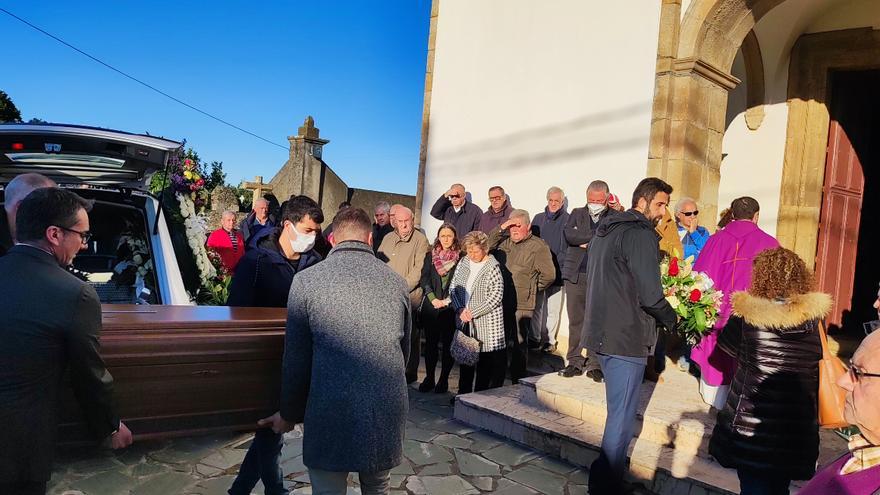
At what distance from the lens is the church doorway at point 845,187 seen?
26.1 ft

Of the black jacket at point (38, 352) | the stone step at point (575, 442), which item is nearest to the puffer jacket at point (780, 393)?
the stone step at point (575, 442)

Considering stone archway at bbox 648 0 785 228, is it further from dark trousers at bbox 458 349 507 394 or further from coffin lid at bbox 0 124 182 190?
coffin lid at bbox 0 124 182 190

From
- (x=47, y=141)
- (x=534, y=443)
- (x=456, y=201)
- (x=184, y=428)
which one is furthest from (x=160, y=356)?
(x=456, y=201)

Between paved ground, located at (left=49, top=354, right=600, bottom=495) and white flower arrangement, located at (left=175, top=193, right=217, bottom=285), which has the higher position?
white flower arrangement, located at (left=175, top=193, right=217, bottom=285)

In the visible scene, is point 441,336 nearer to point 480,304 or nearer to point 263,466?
point 480,304

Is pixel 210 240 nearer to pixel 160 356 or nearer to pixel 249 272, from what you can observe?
pixel 249 272

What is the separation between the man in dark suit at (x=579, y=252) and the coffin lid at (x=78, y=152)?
3.80 m

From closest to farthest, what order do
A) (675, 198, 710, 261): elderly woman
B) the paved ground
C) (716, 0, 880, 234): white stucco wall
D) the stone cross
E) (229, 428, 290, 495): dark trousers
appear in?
1. (229, 428, 290, 495): dark trousers
2. the paved ground
3. (675, 198, 710, 261): elderly woman
4. (716, 0, 880, 234): white stucco wall
5. the stone cross

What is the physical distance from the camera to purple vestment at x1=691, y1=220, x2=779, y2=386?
494 cm

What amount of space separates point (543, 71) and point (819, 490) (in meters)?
7.24

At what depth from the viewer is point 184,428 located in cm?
276

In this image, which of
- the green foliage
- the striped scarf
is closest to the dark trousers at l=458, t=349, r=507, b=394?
the striped scarf

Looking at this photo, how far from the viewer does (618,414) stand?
149 inches

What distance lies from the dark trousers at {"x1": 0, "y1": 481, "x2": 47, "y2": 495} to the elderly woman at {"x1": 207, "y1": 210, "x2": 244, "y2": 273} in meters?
4.66
